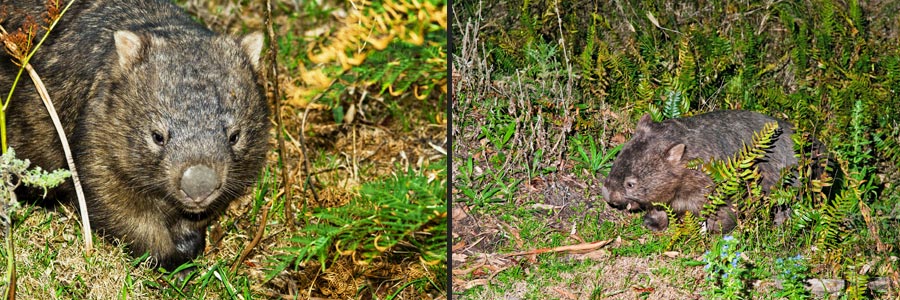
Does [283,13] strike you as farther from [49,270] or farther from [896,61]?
[896,61]

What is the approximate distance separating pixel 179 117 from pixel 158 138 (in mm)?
163

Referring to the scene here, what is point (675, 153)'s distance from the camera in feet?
15.0

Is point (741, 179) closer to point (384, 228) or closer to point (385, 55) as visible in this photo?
point (384, 228)

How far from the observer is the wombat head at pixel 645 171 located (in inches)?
156

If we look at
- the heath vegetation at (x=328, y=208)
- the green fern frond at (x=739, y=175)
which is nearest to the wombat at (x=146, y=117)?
the heath vegetation at (x=328, y=208)

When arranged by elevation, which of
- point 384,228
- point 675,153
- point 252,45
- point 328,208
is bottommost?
point 328,208

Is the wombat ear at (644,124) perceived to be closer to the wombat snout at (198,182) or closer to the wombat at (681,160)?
the wombat at (681,160)

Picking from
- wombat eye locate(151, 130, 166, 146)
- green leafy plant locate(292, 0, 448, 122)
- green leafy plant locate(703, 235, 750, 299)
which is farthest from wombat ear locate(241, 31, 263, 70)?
green leafy plant locate(703, 235, 750, 299)

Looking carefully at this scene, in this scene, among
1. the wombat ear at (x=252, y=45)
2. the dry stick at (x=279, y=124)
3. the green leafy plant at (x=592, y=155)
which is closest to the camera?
the green leafy plant at (x=592, y=155)

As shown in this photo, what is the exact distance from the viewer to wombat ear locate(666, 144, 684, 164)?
4.54 meters

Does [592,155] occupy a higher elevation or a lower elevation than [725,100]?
lower

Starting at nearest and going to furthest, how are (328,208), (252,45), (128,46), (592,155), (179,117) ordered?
(592,155), (179,117), (128,46), (252,45), (328,208)

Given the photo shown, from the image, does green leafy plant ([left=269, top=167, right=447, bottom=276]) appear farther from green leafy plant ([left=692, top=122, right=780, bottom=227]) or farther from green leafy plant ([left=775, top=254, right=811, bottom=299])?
green leafy plant ([left=775, top=254, right=811, bottom=299])

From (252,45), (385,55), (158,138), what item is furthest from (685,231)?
(385,55)
